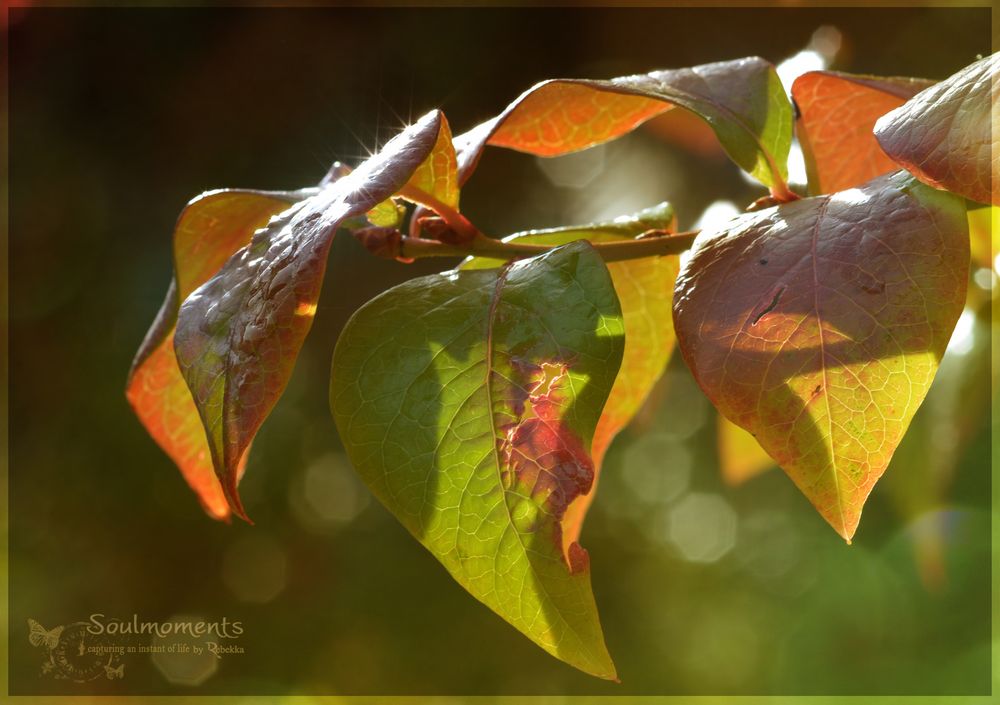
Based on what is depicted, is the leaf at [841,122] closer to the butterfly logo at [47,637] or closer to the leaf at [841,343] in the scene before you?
the leaf at [841,343]

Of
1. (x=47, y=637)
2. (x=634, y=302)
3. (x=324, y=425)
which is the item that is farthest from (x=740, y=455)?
(x=324, y=425)

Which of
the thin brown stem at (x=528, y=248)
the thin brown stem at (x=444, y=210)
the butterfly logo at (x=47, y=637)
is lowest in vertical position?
the butterfly logo at (x=47, y=637)

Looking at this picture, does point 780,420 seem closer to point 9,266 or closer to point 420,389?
point 420,389

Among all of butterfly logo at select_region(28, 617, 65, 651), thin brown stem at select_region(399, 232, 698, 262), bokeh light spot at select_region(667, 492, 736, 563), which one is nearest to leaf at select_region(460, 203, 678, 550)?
thin brown stem at select_region(399, 232, 698, 262)

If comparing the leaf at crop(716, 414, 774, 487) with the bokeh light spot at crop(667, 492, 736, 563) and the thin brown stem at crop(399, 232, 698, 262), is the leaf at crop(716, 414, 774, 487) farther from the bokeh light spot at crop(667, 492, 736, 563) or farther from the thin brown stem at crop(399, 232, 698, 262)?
the bokeh light spot at crop(667, 492, 736, 563)

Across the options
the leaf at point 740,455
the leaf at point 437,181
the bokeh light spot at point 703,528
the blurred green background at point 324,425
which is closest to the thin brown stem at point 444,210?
the leaf at point 437,181

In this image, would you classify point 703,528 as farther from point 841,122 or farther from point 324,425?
point 841,122
